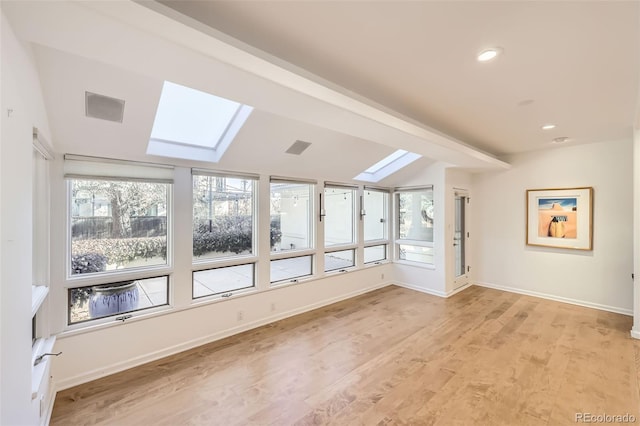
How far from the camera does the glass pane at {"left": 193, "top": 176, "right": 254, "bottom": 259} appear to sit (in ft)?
11.2

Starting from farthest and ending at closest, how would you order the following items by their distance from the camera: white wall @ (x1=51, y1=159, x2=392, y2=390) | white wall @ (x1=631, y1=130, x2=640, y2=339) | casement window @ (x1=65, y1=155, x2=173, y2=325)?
white wall @ (x1=631, y1=130, x2=640, y2=339) < casement window @ (x1=65, y1=155, x2=173, y2=325) < white wall @ (x1=51, y1=159, x2=392, y2=390)

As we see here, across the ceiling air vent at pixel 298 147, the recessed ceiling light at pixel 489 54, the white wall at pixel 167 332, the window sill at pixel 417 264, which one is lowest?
the white wall at pixel 167 332

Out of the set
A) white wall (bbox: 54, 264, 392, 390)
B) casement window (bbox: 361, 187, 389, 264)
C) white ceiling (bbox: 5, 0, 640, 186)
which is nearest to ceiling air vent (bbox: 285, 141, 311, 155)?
white ceiling (bbox: 5, 0, 640, 186)

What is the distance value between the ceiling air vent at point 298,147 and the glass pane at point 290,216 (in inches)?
28.5

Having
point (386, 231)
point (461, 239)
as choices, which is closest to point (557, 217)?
point (461, 239)

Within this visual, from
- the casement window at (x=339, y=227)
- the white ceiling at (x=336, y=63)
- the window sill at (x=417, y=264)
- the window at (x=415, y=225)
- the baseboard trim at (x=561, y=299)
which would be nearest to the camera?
the white ceiling at (x=336, y=63)

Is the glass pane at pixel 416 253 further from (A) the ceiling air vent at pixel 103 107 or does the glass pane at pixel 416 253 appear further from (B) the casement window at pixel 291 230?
(A) the ceiling air vent at pixel 103 107

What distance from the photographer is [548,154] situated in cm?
484

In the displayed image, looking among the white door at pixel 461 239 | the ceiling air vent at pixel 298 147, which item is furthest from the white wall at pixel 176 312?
the white door at pixel 461 239

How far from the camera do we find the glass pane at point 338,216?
4.99 m

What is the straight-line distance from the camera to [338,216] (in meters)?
5.22

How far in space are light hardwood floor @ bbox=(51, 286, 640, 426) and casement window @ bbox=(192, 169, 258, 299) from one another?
0.73 m

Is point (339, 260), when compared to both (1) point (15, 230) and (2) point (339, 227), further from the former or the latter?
(1) point (15, 230)

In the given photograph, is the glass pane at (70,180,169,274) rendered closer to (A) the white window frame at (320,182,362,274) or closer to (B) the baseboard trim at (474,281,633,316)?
(A) the white window frame at (320,182,362,274)
